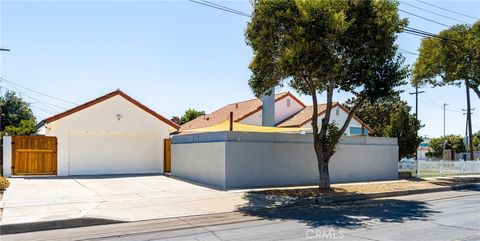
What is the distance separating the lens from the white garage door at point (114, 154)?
70.4 feet

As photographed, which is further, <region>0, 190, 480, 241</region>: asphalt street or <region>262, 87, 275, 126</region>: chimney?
<region>262, 87, 275, 126</region>: chimney

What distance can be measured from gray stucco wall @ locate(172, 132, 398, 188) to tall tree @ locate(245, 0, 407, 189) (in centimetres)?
247

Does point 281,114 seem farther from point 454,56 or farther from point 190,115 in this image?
point 190,115

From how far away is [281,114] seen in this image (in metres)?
33.3

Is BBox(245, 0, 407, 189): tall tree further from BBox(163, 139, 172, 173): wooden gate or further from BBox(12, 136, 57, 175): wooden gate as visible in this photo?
BBox(12, 136, 57, 175): wooden gate

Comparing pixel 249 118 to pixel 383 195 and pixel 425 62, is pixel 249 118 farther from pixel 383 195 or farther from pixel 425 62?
pixel 383 195

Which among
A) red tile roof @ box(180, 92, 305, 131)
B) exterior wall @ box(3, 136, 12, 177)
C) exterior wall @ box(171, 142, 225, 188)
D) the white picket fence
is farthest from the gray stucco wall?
red tile roof @ box(180, 92, 305, 131)

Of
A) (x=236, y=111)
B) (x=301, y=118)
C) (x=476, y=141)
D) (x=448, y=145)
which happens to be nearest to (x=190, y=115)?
(x=236, y=111)

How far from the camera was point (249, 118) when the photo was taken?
30.5m

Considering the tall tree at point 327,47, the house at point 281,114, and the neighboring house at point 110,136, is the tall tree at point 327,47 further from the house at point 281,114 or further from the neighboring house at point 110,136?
the house at point 281,114

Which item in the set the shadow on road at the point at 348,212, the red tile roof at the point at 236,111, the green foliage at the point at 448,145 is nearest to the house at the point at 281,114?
the red tile roof at the point at 236,111

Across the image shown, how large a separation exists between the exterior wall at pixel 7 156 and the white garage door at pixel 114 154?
2666 millimetres

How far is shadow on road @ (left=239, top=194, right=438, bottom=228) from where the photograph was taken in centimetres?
1034

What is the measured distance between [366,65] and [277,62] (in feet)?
10.2
